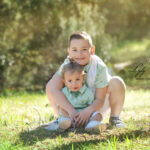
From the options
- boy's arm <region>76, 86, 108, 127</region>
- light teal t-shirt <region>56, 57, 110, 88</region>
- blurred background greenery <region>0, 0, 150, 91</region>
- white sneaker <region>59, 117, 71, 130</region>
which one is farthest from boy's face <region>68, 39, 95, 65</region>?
blurred background greenery <region>0, 0, 150, 91</region>

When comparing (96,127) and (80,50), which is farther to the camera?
(80,50)

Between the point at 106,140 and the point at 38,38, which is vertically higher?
the point at 38,38

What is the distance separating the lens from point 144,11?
1905cm

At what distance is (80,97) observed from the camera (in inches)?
136

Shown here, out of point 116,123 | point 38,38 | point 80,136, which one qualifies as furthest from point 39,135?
point 38,38

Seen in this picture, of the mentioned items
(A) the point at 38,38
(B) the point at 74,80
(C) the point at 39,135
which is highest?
(A) the point at 38,38

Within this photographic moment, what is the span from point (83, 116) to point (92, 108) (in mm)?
138

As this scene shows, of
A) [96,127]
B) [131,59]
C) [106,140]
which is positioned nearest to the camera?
[106,140]

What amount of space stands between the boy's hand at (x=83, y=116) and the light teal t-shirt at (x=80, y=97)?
0.17 m

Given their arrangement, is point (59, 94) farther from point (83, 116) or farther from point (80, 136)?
point (80, 136)

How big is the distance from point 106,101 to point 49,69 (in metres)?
4.25

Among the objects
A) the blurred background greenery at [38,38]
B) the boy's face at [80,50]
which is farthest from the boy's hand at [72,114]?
the blurred background greenery at [38,38]

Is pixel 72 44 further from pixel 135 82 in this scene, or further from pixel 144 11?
pixel 144 11

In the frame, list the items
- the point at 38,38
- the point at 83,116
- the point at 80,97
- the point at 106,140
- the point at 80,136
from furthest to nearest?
the point at 38,38 < the point at 80,97 < the point at 83,116 < the point at 80,136 < the point at 106,140
